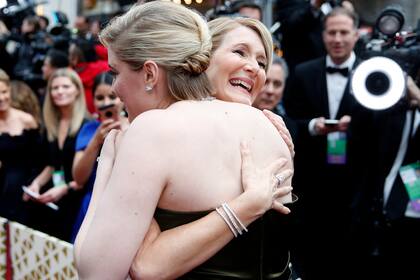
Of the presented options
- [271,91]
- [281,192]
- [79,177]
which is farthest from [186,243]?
[271,91]

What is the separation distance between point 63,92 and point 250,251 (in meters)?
3.41

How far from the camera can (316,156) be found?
4.61 metres

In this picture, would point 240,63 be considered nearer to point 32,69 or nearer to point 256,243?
point 256,243

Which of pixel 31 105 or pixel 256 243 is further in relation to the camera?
pixel 31 105

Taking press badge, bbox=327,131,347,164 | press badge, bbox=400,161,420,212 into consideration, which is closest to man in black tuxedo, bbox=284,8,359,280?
press badge, bbox=327,131,347,164

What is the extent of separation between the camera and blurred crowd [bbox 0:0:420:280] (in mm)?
4172

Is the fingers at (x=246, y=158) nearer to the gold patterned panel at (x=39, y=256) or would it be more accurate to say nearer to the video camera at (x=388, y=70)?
the gold patterned panel at (x=39, y=256)

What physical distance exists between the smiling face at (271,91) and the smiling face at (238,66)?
2268mm

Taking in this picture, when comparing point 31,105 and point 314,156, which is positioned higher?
point 31,105

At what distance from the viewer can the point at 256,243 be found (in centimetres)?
182

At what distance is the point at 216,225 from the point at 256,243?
173 millimetres

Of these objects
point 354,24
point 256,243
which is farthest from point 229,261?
point 354,24

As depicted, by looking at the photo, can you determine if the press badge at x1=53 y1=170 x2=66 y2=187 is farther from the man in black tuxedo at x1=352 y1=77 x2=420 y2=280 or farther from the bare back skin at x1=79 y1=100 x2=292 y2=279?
the bare back skin at x1=79 y1=100 x2=292 y2=279

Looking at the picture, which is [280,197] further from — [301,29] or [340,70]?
[301,29]
